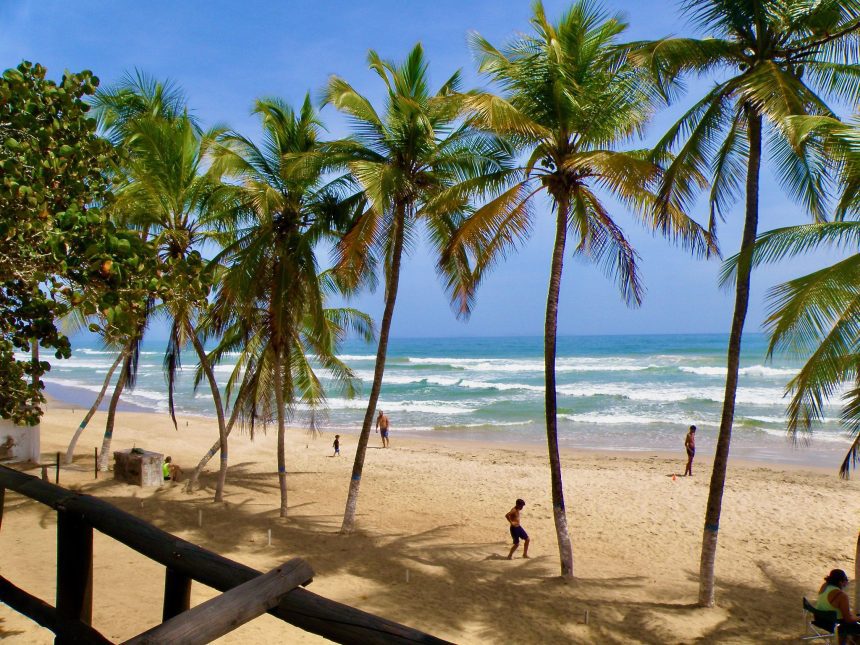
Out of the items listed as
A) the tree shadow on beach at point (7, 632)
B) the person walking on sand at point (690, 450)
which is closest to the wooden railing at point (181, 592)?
the tree shadow on beach at point (7, 632)

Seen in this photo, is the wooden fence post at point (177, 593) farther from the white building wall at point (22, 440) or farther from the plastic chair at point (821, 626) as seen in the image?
the white building wall at point (22, 440)

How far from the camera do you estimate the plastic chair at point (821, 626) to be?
247 inches

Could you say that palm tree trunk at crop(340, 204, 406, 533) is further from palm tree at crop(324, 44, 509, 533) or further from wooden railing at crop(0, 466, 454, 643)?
wooden railing at crop(0, 466, 454, 643)

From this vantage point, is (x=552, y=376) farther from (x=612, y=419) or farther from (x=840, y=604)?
(x=612, y=419)

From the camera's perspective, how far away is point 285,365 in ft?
41.2

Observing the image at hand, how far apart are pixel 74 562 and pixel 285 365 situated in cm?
930

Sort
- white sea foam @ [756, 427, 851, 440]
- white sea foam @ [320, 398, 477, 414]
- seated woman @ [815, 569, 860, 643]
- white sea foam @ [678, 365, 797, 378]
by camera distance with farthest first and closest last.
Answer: white sea foam @ [678, 365, 797, 378], white sea foam @ [320, 398, 477, 414], white sea foam @ [756, 427, 851, 440], seated woman @ [815, 569, 860, 643]

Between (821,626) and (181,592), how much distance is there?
641 cm

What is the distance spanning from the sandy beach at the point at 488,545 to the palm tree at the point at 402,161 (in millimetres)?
1800

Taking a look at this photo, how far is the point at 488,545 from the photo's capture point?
408 inches

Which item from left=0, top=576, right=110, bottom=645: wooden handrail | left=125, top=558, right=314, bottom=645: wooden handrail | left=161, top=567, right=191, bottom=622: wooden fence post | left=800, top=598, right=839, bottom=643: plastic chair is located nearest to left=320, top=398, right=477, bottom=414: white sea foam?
left=800, top=598, right=839, bottom=643: plastic chair

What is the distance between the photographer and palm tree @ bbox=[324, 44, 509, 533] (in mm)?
9430

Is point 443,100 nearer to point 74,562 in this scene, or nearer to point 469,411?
point 74,562

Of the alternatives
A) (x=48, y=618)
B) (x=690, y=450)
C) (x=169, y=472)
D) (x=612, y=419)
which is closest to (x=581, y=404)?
(x=612, y=419)
